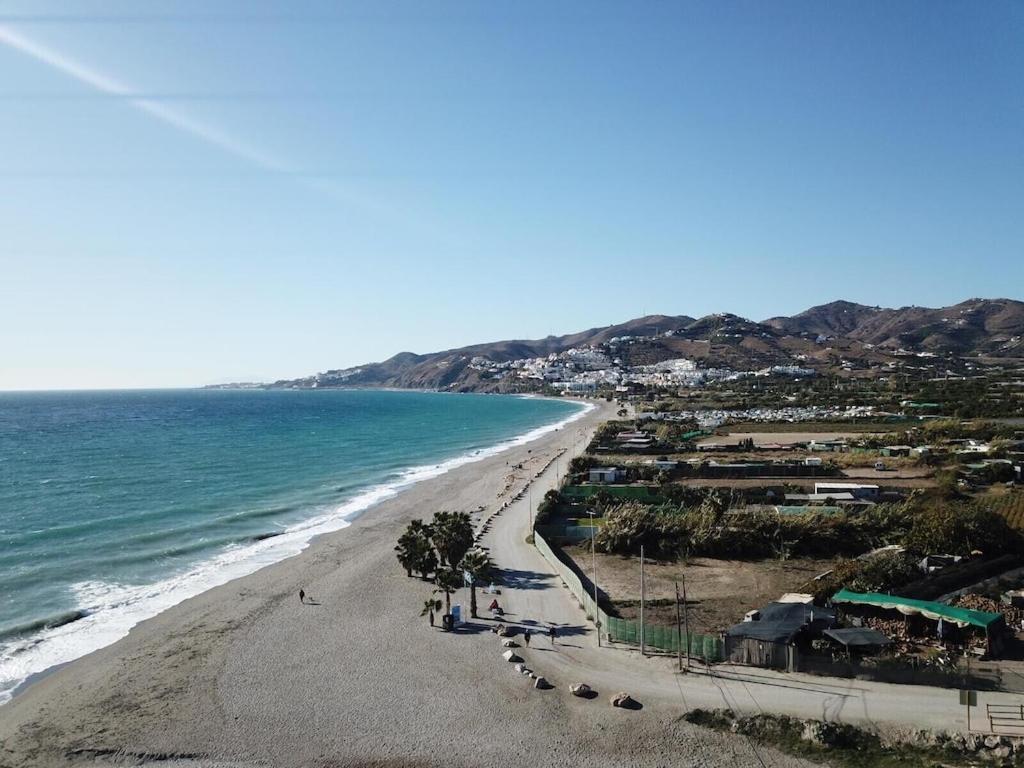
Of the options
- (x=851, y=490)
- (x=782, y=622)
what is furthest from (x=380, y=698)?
(x=851, y=490)

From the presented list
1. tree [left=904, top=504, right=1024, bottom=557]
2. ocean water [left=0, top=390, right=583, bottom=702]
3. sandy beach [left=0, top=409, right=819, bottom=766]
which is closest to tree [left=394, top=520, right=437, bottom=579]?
sandy beach [left=0, top=409, right=819, bottom=766]

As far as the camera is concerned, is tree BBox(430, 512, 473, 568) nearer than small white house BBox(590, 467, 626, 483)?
Yes

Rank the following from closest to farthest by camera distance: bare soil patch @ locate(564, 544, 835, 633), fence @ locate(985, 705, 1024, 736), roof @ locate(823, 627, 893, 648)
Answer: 1. fence @ locate(985, 705, 1024, 736)
2. roof @ locate(823, 627, 893, 648)
3. bare soil patch @ locate(564, 544, 835, 633)

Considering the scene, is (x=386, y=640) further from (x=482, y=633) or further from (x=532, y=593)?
(x=532, y=593)

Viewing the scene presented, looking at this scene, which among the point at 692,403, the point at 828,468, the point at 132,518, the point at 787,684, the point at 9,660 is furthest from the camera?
the point at 692,403

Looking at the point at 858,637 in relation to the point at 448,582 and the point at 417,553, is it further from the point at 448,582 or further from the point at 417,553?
the point at 417,553

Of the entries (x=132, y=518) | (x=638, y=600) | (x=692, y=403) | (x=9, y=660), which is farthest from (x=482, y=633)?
(x=692, y=403)

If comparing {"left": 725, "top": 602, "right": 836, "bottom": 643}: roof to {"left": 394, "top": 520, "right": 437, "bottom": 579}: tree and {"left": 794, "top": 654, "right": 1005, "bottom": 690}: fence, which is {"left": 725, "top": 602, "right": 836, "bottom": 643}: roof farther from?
{"left": 394, "top": 520, "right": 437, "bottom": 579}: tree
